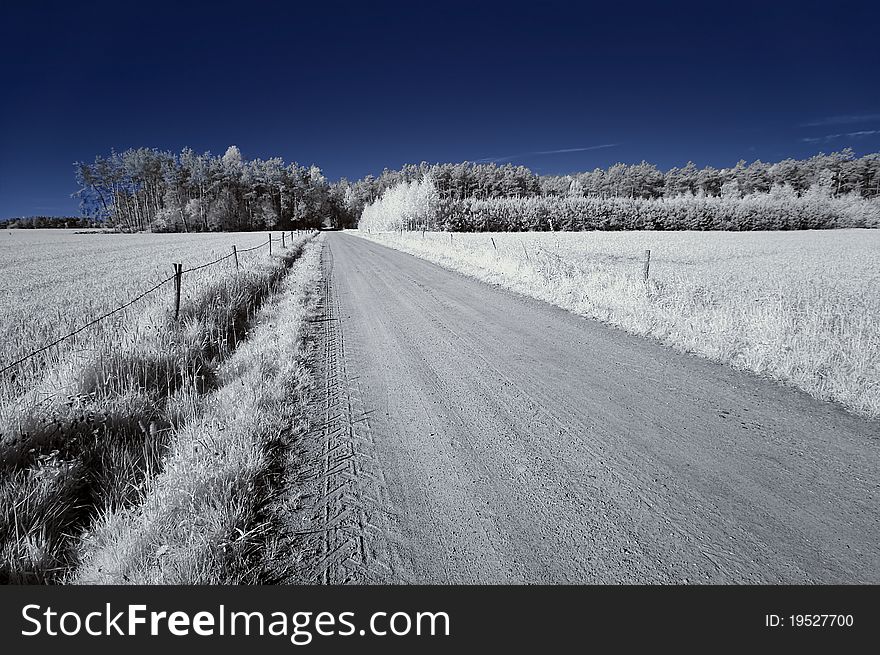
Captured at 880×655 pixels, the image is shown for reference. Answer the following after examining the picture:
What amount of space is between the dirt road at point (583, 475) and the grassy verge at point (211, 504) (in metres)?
0.36

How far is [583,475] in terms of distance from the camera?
10.3ft

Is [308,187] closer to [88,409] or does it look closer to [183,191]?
[183,191]

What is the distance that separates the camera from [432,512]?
2730 mm

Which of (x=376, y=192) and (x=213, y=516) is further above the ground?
(x=376, y=192)

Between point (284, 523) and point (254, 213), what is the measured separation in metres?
92.2

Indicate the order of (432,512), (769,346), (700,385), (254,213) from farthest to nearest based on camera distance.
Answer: (254,213) → (769,346) → (700,385) → (432,512)

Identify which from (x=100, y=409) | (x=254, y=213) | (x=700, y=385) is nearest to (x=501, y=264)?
(x=700, y=385)

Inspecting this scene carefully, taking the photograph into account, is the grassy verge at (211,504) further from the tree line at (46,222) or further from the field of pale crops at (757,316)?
the tree line at (46,222)

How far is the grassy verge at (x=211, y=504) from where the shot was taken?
2160mm

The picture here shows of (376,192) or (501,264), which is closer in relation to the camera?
(501,264)

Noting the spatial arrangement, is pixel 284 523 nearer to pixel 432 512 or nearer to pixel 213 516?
pixel 213 516

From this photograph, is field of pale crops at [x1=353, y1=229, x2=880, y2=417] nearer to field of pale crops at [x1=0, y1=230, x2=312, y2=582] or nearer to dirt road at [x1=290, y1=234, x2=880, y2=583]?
dirt road at [x1=290, y1=234, x2=880, y2=583]

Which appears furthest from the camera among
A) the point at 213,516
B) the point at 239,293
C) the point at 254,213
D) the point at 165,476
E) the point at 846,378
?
the point at 254,213

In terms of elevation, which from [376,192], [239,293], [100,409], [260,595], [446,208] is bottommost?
[260,595]
